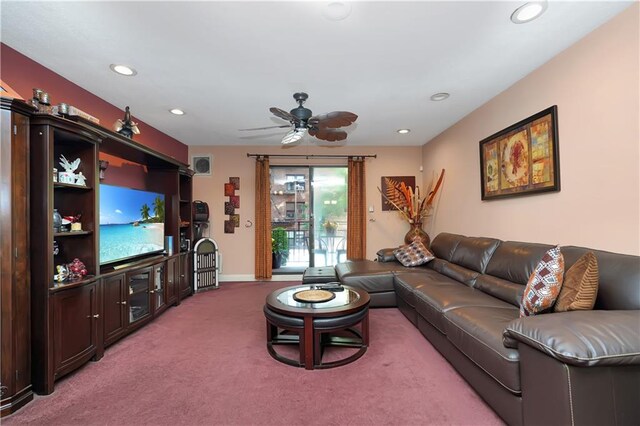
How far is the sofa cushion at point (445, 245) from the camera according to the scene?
3667 mm

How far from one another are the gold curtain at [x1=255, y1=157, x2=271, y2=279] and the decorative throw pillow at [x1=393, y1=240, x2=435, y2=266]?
7.60ft

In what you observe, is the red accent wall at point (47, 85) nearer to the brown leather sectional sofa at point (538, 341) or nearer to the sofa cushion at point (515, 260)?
the brown leather sectional sofa at point (538, 341)

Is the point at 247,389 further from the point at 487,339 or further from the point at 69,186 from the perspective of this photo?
the point at 69,186

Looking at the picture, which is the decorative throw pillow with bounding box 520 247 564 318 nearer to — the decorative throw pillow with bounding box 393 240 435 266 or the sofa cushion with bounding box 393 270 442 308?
the sofa cushion with bounding box 393 270 442 308


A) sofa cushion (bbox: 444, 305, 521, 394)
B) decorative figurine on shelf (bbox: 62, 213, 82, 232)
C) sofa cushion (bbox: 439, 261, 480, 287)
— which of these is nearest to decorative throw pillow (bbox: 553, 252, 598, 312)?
Result: sofa cushion (bbox: 444, 305, 521, 394)

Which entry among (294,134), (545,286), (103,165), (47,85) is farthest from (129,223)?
(545,286)

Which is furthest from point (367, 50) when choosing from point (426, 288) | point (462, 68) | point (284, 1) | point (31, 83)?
point (31, 83)

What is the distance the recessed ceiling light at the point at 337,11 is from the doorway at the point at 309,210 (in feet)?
11.6

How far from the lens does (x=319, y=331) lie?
85.1 inches

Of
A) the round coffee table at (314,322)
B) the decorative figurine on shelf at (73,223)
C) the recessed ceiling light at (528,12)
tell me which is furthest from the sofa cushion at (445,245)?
the decorative figurine on shelf at (73,223)

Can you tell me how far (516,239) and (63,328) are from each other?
4130 mm

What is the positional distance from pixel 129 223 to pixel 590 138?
14.2 feet

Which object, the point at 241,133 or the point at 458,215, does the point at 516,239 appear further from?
the point at 241,133

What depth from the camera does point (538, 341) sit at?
1.26m
